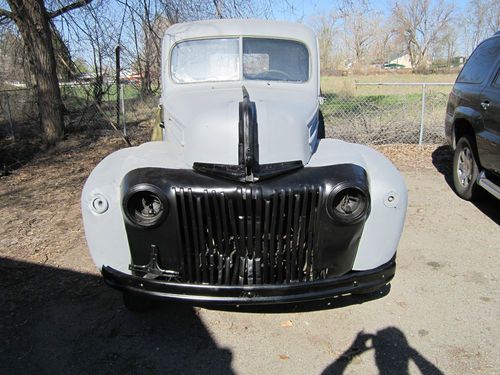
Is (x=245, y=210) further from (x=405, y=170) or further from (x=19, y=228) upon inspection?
(x=405, y=170)

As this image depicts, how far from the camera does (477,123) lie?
5.39 m

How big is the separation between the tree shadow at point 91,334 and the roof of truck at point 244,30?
2.49m

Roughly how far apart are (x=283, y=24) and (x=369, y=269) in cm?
278

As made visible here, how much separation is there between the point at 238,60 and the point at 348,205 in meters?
2.02

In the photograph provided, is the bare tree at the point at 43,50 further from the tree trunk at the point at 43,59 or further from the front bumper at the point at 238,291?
the front bumper at the point at 238,291

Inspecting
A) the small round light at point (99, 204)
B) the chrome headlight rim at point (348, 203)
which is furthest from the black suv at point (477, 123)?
the small round light at point (99, 204)

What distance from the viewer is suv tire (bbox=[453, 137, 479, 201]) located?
568cm

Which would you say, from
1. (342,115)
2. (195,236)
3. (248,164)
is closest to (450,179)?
(342,115)

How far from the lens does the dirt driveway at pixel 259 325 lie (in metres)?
2.88

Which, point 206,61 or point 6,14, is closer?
point 206,61

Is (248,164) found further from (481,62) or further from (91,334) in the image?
(481,62)

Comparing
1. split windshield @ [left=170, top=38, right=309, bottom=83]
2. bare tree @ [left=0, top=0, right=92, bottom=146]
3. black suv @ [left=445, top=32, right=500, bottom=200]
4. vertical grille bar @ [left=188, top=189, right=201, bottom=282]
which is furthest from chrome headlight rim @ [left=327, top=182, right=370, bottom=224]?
bare tree @ [left=0, top=0, right=92, bottom=146]

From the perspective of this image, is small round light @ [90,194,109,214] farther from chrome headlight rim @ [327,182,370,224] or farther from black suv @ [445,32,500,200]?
black suv @ [445,32,500,200]

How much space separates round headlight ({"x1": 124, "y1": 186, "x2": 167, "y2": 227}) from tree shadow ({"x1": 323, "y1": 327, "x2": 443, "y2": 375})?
4.64 ft
